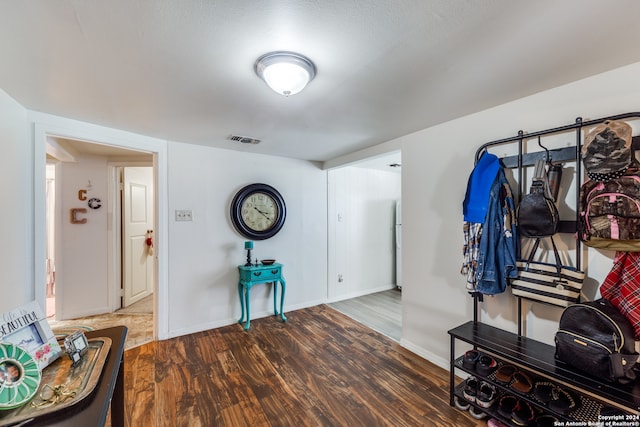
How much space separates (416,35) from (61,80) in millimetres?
1977

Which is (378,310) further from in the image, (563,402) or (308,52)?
(308,52)

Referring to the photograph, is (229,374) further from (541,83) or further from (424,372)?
(541,83)

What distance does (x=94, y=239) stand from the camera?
11.6 ft

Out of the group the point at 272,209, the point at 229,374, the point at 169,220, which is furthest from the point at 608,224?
the point at 169,220

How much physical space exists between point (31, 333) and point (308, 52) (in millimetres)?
1647

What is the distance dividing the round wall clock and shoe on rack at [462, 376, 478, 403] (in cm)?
247

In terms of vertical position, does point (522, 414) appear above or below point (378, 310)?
above

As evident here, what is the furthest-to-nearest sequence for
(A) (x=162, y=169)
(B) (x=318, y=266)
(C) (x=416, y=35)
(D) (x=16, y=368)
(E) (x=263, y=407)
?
(B) (x=318, y=266)
(A) (x=162, y=169)
(E) (x=263, y=407)
(C) (x=416, y=35)
(D) (x=16, y=368)

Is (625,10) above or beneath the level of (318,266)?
above

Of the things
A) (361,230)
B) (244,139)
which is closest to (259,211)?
(244,139)

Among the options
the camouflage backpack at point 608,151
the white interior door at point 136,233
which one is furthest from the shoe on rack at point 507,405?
the white interior door at point 136,233

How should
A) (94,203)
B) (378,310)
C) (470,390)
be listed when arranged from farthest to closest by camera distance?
(378,310) < (94,203) < (470,390)

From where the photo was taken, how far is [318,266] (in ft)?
13.0

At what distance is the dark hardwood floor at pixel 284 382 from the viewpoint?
1789mm
